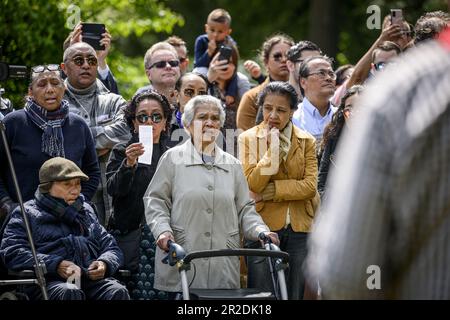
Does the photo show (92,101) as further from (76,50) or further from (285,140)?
(285,140)

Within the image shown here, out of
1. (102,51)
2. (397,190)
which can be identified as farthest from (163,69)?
(397,190)

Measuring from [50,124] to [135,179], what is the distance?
80cm

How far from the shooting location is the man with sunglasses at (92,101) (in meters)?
8.50

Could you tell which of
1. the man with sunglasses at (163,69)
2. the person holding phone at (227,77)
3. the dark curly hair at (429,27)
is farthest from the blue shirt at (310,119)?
the man with sunglasses at (163,69)

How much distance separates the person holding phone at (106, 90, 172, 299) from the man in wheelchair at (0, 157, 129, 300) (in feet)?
0.87

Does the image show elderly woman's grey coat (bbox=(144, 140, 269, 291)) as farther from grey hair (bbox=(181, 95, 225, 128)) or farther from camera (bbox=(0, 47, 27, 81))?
camera (bbox=(0, 47, 27, 81))

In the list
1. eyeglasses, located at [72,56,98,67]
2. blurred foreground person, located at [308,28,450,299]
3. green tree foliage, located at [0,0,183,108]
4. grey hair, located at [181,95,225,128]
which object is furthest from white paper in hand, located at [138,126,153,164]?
blurred foreground person, located at [308,28,450,299]

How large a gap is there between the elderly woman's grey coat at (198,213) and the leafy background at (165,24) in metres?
2.60

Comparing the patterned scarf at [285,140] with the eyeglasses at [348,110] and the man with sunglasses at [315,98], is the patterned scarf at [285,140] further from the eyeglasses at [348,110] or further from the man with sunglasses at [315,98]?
the man with sunglasses at [315,98]

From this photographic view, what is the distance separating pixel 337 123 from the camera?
27.4ft

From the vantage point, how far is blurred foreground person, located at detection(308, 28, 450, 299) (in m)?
2.15

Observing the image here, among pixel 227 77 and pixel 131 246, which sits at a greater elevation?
pixel 227 77

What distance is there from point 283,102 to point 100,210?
1.73 meters

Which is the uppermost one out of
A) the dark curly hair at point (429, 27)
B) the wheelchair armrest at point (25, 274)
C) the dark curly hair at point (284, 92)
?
the dark curly hair at point (429, 27)
